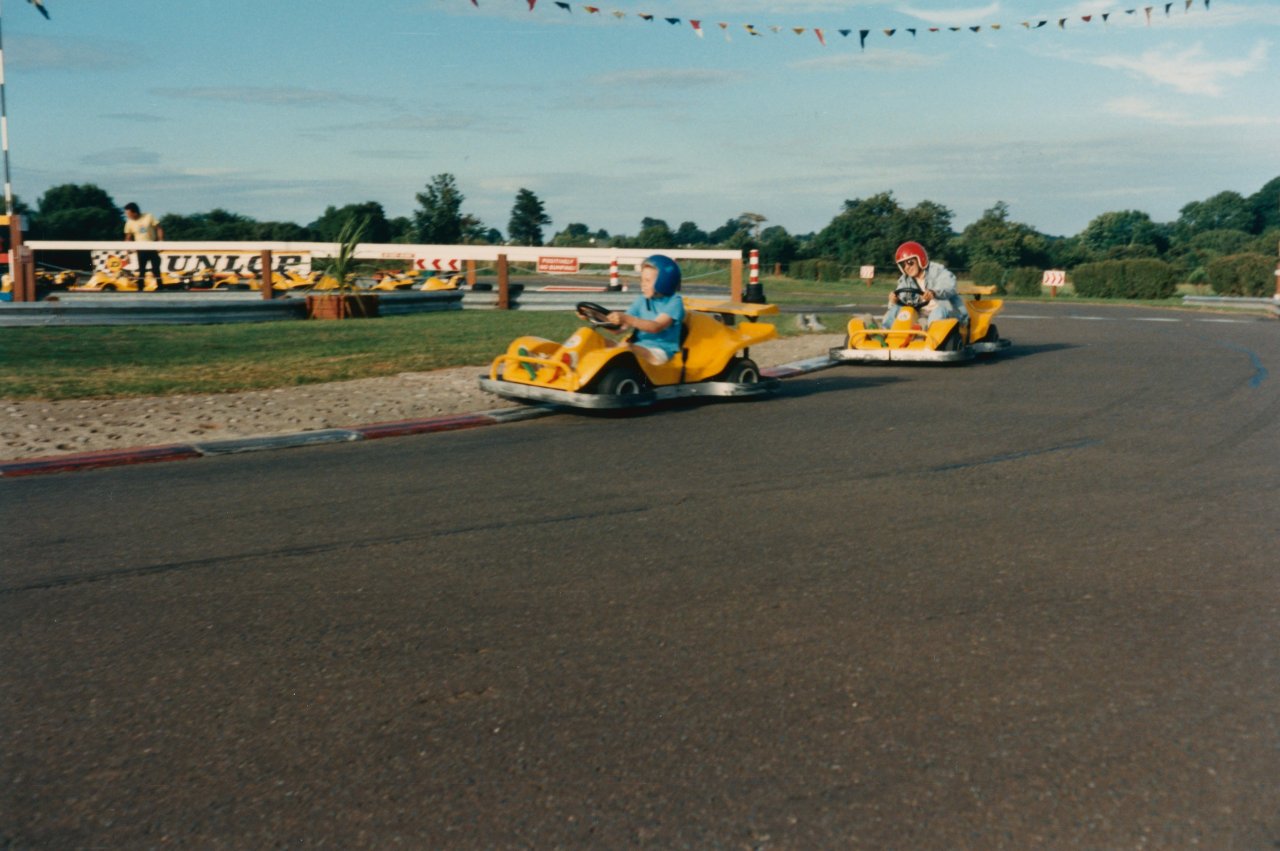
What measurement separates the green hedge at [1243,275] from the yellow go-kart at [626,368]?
32.2 metres

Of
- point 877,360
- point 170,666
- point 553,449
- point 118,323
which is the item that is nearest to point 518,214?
point 118,323

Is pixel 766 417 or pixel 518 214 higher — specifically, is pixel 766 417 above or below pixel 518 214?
below

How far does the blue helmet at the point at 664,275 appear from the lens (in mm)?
9664

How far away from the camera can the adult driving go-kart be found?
905 centimetres

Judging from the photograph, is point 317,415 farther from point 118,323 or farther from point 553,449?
point 118,323

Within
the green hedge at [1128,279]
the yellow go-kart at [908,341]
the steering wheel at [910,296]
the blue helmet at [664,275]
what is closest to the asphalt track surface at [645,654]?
the blue helmet at [664,275]

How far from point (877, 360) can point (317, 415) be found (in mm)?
6770

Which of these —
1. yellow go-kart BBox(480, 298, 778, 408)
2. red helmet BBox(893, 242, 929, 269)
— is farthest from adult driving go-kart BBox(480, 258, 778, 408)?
red helmet BBox(893, 242, 929, 269)

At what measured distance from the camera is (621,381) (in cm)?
912

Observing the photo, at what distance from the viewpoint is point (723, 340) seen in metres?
10.2

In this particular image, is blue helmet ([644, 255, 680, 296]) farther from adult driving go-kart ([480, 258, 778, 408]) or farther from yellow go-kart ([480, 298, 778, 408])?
yellow go-kart ([480, 298, 778, 408])

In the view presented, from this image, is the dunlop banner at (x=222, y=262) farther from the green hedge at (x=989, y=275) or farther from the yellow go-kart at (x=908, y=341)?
the green hedge at (x=989, y=275)

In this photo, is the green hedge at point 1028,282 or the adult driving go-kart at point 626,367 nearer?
the adult driving go-kart at point 626,367

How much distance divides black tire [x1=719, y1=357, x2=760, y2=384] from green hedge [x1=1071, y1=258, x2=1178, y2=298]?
3444cm
